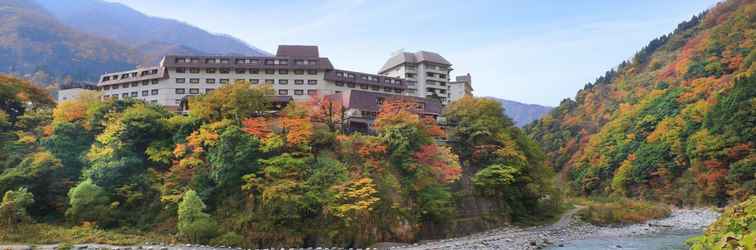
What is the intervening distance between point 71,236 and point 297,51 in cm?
3417

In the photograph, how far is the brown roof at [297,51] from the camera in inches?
2239

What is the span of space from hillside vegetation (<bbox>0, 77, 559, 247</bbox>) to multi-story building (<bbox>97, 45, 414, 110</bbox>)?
13.9m

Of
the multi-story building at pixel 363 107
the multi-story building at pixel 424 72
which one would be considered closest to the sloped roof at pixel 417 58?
the multi-story building at pixel 424 72

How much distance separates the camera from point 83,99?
40.3m

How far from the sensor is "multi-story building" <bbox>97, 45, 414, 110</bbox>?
2087 inches

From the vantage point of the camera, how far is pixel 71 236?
2842cm

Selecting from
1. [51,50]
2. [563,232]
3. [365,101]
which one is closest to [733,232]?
[563,232]

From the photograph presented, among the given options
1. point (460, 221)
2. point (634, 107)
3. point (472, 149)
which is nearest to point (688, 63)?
point (634, 107)

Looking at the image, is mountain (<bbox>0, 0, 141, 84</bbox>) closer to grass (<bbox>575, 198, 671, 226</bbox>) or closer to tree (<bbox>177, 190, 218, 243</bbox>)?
tree (<bbox>177, 190, 218, 243</bbox>)

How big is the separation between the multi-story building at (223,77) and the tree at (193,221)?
1020 inches

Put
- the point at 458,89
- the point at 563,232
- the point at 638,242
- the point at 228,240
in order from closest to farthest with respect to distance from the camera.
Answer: the point at 228,240, the point at 638,242, the point at 563,232, the point at 458,89

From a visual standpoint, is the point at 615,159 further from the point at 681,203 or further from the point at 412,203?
the point at 412,203

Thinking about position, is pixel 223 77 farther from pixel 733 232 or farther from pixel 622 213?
pixel 733 232

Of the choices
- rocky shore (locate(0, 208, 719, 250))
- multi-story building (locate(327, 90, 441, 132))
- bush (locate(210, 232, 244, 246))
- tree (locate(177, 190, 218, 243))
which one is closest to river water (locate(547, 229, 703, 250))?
rocky shore (locate(0, 208, 719, 250))
